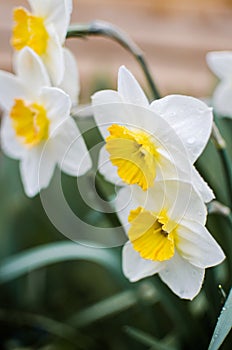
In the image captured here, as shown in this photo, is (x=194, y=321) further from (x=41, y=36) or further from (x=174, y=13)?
(x=174, y=13)

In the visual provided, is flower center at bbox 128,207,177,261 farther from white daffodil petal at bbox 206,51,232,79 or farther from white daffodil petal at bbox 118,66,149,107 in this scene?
white daffodil petal at bbox 206,51,232,79

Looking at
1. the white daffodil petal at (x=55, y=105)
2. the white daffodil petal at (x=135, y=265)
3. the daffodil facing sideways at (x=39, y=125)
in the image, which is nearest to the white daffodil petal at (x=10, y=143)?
the daffodil facing sideways at (x=39, y=125)

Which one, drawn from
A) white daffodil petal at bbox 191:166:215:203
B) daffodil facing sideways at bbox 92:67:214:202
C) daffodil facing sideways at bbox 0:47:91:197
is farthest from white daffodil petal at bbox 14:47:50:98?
white daffodil petal at bbox 191:166:215:203

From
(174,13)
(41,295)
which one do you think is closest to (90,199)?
(41,295)

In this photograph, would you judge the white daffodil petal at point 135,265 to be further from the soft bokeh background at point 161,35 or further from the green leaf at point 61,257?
the soft bokeh background at point 161,35

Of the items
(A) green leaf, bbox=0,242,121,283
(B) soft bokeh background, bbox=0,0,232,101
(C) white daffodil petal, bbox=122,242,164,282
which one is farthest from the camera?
(B) soft bokeh background, bbox=0,0,232,101

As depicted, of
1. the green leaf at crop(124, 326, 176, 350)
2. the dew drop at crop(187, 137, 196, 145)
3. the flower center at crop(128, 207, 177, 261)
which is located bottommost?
the green leaf at crop(124, 326, 176, 350)
